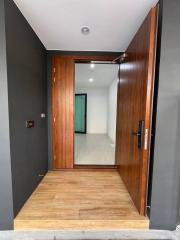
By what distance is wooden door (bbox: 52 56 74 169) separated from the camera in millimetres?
2705

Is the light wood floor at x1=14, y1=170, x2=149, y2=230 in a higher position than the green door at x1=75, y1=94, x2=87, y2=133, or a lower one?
lower

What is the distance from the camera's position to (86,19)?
1741 mm

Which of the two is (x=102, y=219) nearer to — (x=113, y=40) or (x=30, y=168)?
(x=30, y=168)

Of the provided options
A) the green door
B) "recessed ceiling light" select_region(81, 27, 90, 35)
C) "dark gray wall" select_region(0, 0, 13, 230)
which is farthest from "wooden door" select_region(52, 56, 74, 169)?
A: the green door

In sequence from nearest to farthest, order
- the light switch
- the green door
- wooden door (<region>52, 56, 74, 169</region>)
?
the light switch → wooden door (<region>52, 56, 74, 169</region>) → the green door

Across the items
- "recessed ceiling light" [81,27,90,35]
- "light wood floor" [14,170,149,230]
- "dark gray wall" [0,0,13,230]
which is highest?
"recessed ceiling light" [81,27,90,35]

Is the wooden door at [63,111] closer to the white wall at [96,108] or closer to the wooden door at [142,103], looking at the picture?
the wooden door at [142,103]

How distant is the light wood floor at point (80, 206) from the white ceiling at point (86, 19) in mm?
2341

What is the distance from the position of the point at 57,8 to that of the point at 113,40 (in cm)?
100

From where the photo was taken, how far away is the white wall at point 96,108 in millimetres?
6988

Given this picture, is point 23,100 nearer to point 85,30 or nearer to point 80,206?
point 85,30

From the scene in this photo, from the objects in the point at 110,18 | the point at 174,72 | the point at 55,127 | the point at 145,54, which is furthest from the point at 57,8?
the point at 55,127

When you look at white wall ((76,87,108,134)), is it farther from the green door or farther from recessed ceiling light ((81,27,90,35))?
recessed ceiling light ((81,27,90,35))

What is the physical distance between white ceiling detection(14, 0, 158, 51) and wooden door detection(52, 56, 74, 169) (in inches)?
16.8
